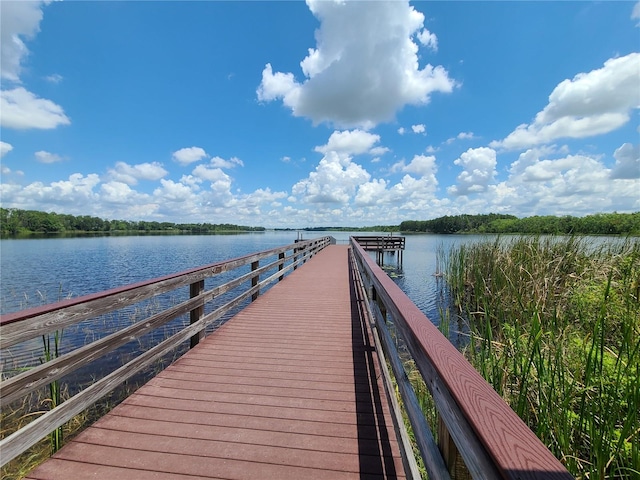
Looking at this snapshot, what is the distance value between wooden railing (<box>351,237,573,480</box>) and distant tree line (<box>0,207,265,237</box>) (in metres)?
89.0

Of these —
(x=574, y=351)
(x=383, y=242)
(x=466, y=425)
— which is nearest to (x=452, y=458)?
(x=466, y=425)

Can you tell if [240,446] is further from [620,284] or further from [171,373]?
[620,284]

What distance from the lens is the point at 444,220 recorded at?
7431 centimetres

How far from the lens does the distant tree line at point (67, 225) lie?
6544 centimetres

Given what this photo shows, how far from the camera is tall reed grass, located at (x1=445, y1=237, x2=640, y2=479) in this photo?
1.97 meters

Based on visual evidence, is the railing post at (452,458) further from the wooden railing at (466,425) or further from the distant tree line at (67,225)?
the distant tree line at (67,225)

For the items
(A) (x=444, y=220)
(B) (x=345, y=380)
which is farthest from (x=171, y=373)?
(A) (x=444, y=220)

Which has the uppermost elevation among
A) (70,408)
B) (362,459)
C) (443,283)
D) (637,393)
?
(637,393)

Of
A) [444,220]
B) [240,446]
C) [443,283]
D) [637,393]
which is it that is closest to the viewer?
[637,393]

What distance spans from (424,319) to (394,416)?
0.66 meters

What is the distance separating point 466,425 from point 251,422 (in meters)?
1.80

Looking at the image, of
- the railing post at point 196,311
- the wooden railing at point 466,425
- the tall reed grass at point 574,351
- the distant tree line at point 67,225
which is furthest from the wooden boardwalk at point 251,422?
the distant tree line at point 67,225

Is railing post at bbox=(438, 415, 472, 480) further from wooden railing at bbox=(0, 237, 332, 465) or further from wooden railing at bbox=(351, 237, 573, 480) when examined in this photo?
wooden railing at bbox=(0, 237, 332, 465)

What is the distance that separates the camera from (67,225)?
257ft
